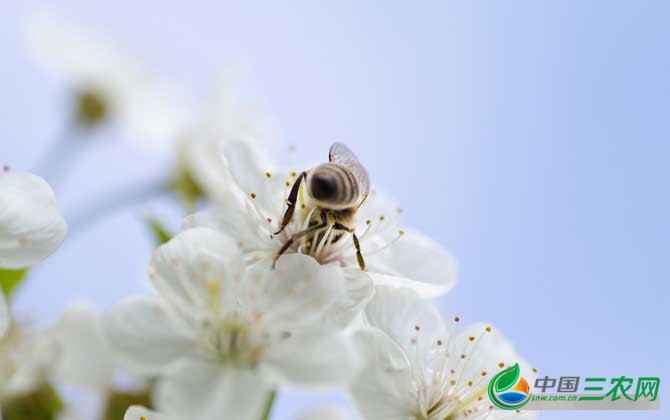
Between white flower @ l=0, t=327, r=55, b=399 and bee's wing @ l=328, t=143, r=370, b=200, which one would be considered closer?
bee's wing @ l=328, t=143, r=370, b=200

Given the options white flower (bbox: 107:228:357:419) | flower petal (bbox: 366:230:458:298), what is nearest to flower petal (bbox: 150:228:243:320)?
white flower (bbox: 107:228:357:419)

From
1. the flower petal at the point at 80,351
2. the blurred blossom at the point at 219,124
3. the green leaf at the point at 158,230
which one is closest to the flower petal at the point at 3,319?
the flower petal at the point at 80,351

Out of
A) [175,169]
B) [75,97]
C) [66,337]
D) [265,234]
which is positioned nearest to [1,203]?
[66,337]

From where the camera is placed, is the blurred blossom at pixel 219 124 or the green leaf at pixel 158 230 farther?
the blurred blossom at pixel 219 124

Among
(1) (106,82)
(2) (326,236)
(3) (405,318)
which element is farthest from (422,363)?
(1) (106,82)

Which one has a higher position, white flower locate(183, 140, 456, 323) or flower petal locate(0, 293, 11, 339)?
white flower locate(183, 140, 456, 323)

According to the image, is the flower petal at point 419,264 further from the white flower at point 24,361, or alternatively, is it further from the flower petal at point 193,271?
the white flower at point 24,361

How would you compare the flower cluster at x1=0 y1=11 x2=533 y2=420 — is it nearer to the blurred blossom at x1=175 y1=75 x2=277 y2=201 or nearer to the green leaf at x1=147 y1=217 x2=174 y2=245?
the green leaf at x1=147 y1=217 x2=174 y2=245
